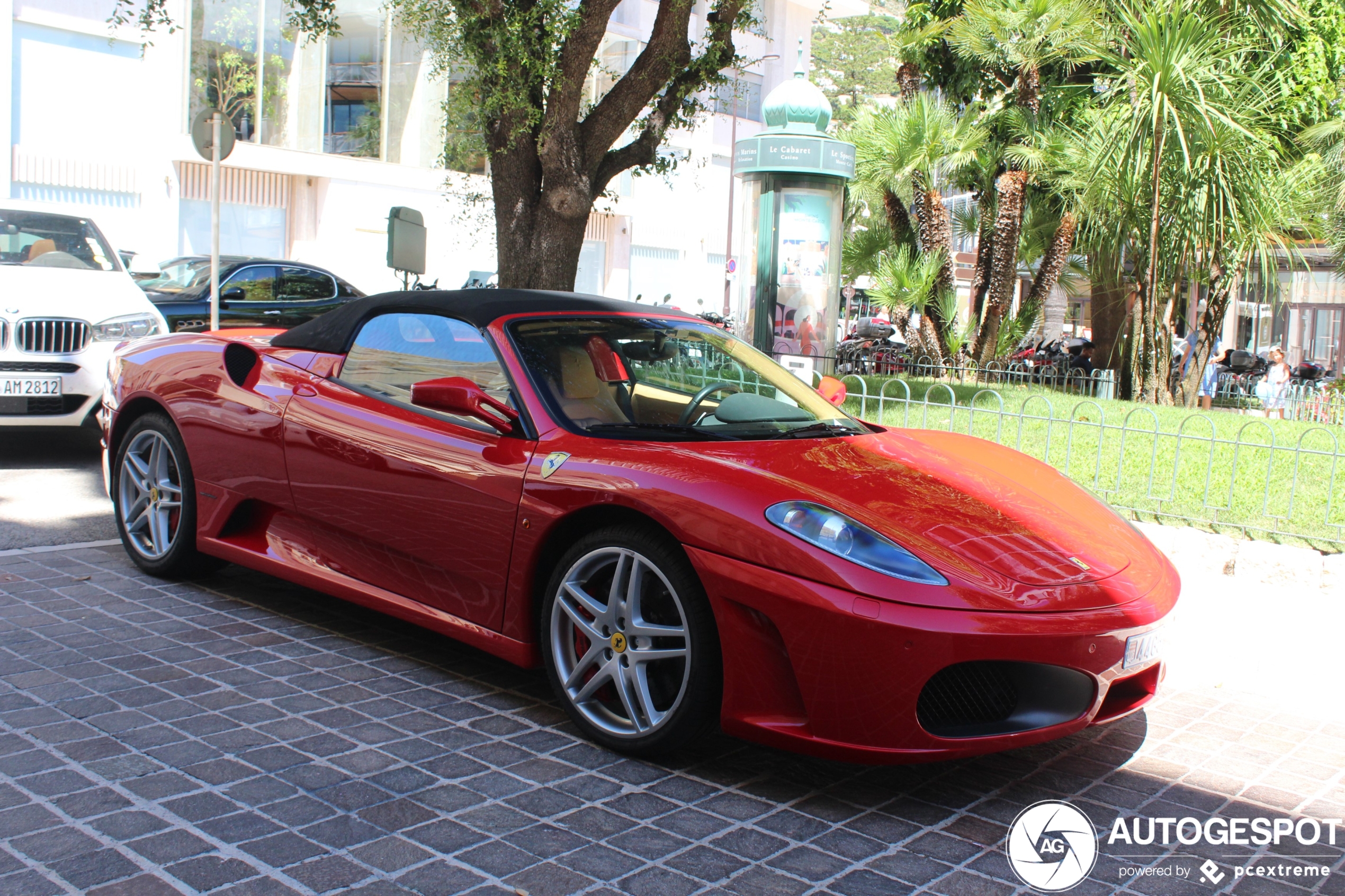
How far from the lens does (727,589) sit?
3100mm

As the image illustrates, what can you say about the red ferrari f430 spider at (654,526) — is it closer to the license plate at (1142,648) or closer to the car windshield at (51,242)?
the license plate at (1142,648)

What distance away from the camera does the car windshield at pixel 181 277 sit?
41.4 feet

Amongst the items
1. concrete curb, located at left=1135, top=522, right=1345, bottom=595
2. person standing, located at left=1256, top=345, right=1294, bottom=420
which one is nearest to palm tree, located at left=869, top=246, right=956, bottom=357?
person standing, located at left=1256, top=345, right=1294, bottom=420

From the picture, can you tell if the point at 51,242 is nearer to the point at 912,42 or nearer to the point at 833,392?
the point at 833,392

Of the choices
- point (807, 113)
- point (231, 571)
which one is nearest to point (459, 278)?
point (807, 113)

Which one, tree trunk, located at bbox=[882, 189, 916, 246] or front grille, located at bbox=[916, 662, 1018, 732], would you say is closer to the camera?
front grille, located at bbox=[916, 662, 1018, 732]

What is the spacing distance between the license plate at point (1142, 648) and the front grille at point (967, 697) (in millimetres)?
374

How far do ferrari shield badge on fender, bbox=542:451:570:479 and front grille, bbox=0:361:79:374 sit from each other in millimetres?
5525

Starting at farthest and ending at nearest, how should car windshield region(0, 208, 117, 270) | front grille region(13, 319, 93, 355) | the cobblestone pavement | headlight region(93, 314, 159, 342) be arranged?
car windshield region(0, 208, 117, 270) → headlight region(93, 314, 159, 342) → front grille region(13, 319, 93, 355) → the cobblestone pavement

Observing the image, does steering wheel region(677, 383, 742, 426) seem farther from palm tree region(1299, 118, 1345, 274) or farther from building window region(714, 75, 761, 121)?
building window region(714, 75, 761, 121)

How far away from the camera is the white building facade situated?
23.8m

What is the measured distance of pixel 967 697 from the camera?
9.94ft

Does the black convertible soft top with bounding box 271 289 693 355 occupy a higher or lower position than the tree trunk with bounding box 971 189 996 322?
lower

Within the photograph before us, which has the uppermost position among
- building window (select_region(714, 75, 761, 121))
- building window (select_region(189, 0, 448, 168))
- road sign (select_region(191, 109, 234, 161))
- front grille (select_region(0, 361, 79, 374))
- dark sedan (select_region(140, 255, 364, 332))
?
building window (select_region(714, 75, 761, 121))
